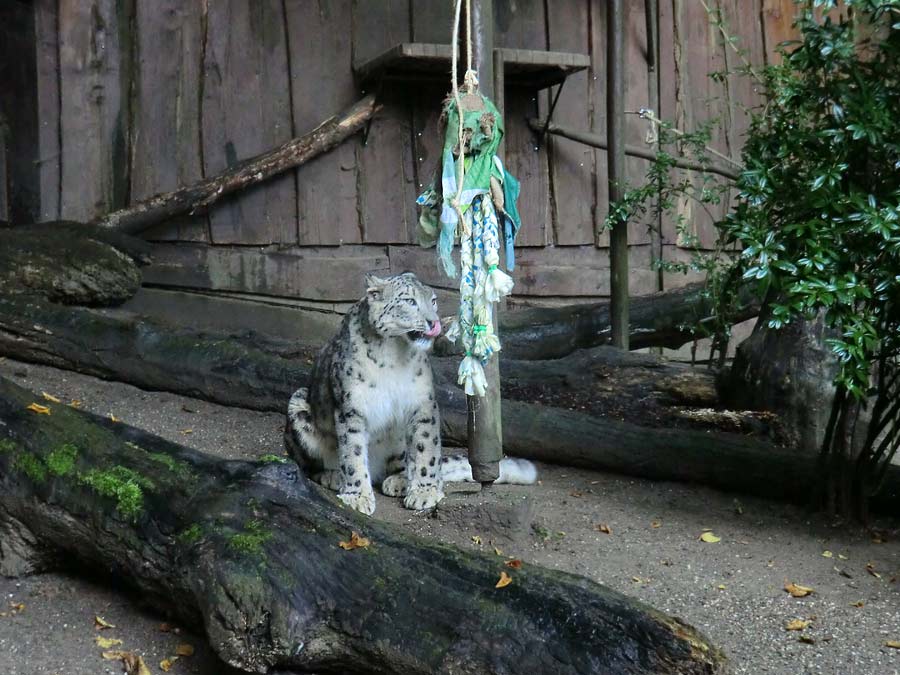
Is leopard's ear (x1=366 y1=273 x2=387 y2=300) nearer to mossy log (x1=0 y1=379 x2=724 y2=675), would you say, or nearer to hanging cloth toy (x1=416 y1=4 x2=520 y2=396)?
hanging cloth toy (x1=416 y1=4 x2=520 y2=396)

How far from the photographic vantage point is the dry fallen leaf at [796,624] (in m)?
4.29

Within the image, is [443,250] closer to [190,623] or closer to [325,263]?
[190,623]

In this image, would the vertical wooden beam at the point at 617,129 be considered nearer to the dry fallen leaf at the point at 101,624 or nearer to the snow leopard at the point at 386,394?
the snow leopard at the point at 386,394

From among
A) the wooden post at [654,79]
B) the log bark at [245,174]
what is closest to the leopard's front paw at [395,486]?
the log bark at [245,174]

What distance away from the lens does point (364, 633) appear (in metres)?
3.49

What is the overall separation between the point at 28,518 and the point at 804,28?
3.91m

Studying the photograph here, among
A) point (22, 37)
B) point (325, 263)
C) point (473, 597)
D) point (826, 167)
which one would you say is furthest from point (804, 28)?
point (22, 37)

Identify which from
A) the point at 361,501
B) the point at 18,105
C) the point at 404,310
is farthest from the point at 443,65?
the point at 361,501

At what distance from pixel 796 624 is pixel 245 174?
17.7ft

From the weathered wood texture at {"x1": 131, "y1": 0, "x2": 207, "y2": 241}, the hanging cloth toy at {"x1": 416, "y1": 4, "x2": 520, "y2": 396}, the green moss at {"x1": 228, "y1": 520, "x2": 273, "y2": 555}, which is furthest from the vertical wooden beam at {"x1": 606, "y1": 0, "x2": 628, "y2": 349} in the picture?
the green moss at {"x1": 228, "y1": 520, "x2": 273, "y2": 555}

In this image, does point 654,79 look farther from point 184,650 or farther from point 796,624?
point 184,650

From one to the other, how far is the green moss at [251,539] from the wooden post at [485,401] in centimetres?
154

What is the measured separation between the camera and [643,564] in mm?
4980

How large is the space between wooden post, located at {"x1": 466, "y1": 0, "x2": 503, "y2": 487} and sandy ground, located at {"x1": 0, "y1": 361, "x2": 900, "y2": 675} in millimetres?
197
